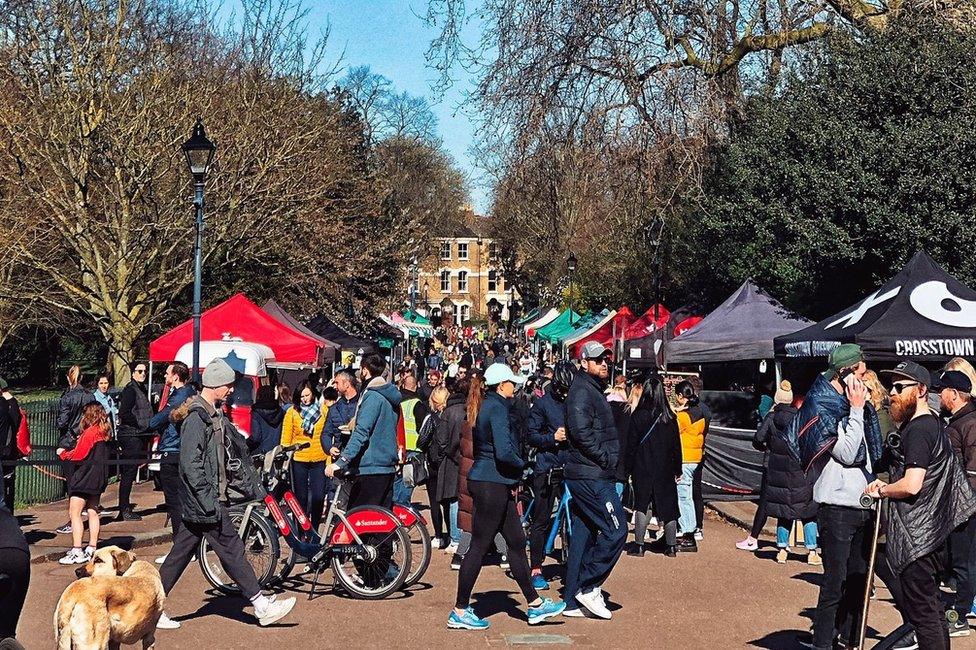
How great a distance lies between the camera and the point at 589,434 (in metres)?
9.21

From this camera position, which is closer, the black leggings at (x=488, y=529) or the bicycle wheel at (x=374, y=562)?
the black leggings at (x=488, y=529)

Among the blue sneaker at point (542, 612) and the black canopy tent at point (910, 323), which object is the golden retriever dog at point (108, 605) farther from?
the black canopy tent at point (910, 323)

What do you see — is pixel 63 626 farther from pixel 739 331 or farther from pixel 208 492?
pixel 739 331

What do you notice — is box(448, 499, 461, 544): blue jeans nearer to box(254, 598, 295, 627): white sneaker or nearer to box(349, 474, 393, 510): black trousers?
box(349, 474, 393, 510): black trousers

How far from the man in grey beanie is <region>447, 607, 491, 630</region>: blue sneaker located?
119 centimetres

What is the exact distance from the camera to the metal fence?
18.1 meters

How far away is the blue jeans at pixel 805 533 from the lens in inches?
505

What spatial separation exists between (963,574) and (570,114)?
14.0 metres

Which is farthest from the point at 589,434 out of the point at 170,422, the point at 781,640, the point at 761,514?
the point at 761,514

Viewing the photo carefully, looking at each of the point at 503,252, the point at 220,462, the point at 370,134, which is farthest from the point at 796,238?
the point at 503,252

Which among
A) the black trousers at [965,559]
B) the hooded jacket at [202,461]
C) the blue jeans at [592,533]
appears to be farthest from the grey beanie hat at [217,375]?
the black trousers at [965,559]

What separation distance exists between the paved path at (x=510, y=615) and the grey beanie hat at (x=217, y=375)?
169 centimetres

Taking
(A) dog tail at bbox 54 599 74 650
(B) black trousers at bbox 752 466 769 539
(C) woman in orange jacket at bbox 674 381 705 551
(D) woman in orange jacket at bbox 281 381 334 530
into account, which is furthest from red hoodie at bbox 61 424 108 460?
(A) dog tail at bbox 54 599 74 650

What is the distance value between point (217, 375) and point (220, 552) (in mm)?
1192
